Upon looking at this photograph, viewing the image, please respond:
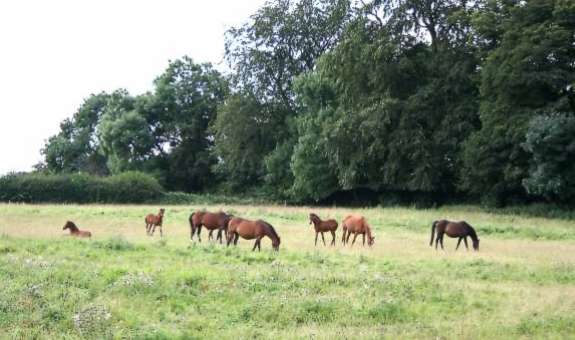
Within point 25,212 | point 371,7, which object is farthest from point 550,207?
point 25,212

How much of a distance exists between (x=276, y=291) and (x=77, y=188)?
40864mm

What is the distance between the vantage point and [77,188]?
2053 inches

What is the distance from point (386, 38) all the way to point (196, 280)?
3624 centimetres

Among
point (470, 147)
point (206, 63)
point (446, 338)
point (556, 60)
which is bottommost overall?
point (446, 338)

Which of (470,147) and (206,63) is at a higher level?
(206,63)

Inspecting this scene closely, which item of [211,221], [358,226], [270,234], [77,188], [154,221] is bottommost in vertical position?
[154,221]

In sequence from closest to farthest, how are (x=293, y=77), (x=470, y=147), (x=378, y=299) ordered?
(x=378, y=299), (x=470, y=147), (x=293, y=77)

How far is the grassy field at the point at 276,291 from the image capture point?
461 inches

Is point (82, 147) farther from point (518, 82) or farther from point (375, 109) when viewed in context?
point (518, 82)

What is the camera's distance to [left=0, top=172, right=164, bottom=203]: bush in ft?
167

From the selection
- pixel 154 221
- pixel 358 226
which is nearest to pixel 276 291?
pixel 358 226

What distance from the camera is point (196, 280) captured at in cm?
1479

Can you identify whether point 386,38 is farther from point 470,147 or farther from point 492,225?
point 492,225

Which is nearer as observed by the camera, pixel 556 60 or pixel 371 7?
pixel 556 60
